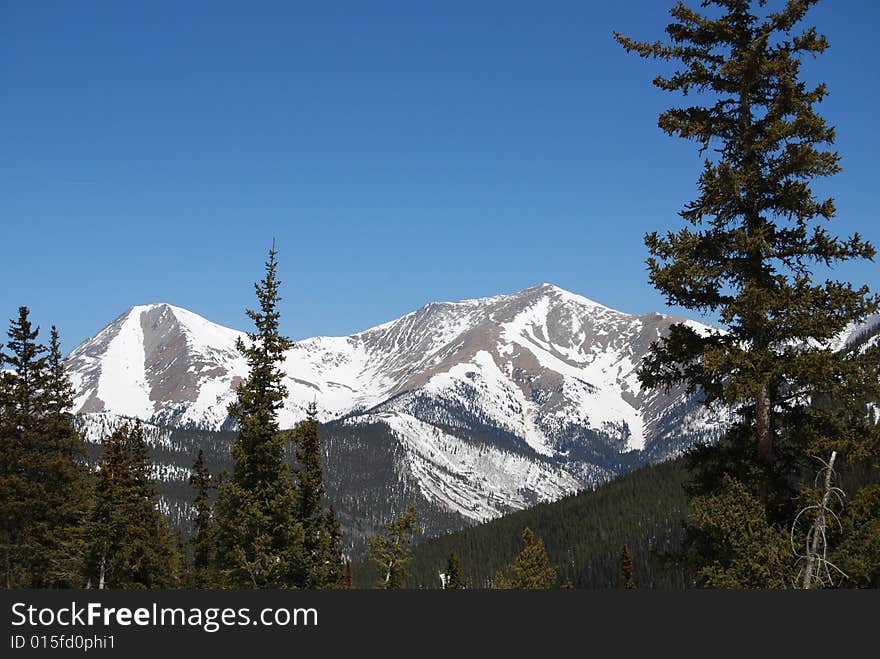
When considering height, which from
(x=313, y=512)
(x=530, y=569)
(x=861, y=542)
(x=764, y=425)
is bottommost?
(x=530, y=569)

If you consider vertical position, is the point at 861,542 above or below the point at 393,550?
below

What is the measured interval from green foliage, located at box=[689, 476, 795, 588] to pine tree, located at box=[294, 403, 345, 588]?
63.3 feet

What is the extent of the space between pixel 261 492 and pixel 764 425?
19872 mm

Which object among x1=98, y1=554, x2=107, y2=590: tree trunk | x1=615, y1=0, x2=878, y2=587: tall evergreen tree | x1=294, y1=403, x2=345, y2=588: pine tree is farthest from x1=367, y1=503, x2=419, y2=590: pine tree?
x1=615, y1=0, x2=878, y2=587: tall evergreen tree

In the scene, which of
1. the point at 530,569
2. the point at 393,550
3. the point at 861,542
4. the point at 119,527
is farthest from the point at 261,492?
the point at 530,569

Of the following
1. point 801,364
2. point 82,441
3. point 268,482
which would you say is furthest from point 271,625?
point 82,441

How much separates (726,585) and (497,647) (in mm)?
6243

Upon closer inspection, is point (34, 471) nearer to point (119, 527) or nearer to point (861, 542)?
point (119, 527)

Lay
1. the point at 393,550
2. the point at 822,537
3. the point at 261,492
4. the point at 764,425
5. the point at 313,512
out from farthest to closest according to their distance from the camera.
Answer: the point at 393,550, the point at 313,512, the point at 261,492, the point at 764,425, the point at 822,537

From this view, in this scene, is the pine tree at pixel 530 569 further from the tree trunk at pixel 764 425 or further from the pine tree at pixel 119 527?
the tree trunk at pixel 764 425

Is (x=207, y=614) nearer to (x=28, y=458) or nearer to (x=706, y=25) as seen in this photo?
(x=706, y=25)

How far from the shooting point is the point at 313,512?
42281mm

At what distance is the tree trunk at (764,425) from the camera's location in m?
17.2

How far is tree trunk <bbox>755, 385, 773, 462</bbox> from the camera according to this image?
17250mm
